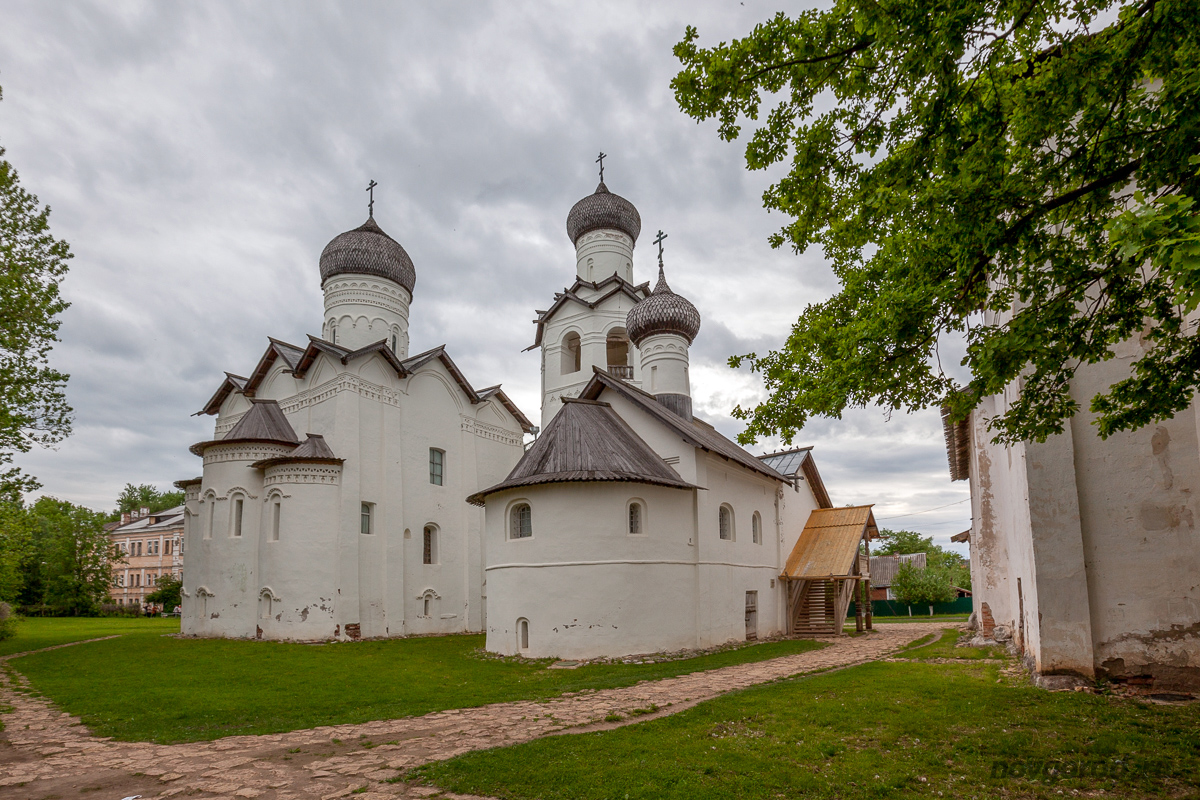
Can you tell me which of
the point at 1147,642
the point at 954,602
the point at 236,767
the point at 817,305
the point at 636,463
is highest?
the point at 817,305

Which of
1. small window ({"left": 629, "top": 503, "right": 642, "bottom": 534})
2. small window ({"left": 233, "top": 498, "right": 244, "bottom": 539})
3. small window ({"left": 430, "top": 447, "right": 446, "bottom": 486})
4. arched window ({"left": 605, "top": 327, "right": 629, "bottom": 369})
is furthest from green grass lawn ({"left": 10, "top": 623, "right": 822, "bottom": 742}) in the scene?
arched window ({"left": 605, "top": 327, "right": 629, "bottom": 369})

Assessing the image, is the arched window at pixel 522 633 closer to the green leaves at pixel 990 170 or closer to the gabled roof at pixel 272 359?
the green leaves at pixel 990 170

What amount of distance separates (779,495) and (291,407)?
650 inches

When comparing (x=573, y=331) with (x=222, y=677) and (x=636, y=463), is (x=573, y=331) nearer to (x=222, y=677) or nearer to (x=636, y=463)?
(x=636, y=463)

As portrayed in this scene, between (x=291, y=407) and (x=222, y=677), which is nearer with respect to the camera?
(x=222, y=677)

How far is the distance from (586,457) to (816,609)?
11032mm

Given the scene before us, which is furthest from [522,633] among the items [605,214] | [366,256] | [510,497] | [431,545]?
[605,214]

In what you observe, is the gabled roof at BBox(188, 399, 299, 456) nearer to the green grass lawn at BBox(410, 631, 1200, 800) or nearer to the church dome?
the church dome

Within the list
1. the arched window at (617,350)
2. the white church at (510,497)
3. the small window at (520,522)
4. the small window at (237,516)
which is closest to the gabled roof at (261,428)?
the white church at (510,497)

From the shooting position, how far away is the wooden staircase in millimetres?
22609

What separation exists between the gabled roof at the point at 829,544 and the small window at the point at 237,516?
16876 mm

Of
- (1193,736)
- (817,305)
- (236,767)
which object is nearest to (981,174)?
(817,305)

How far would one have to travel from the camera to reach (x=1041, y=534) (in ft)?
31.9

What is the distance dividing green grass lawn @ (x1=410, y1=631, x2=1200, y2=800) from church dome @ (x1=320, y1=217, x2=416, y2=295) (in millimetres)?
21510
